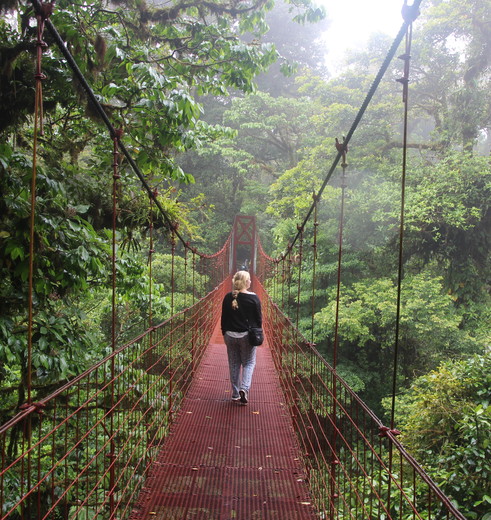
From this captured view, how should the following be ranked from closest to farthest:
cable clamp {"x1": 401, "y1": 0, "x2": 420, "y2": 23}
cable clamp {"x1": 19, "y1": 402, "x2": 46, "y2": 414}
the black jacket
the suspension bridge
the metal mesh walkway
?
cable clamp {"x1": 19, "y1": 402, "x2": 46, "y2": 414} < cable clamp {"x1": 401, "y1": 0, "x2": 420, "y2": 23} < the suspension bridge < the metal mesh walkway < the black jacket

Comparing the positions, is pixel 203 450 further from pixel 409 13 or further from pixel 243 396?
pixel 409 13

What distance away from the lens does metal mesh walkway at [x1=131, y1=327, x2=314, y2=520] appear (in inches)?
57.6

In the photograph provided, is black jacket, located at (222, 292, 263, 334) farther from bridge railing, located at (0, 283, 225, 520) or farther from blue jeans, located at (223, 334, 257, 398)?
bridge railing, located at (0, 283, 225, 520)

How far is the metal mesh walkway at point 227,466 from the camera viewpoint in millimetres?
1464

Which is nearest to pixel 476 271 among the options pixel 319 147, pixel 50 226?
pixel 319 147

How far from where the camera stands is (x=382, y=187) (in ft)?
22.6

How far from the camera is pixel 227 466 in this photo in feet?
5.89

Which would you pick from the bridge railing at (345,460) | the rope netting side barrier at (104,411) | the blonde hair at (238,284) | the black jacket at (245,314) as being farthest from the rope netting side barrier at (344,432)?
the rope netting side barrier at (104,411)

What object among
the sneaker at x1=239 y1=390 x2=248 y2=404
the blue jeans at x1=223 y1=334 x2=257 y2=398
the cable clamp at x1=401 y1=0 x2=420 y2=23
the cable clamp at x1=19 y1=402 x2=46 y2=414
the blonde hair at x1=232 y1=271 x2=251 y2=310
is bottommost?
the sneaker at x1=239 y1=390 x2=248 y2=404

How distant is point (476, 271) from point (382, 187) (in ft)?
6.76

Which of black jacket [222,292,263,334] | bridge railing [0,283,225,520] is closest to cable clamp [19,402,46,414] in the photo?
bridge railing [0,283,225,520]

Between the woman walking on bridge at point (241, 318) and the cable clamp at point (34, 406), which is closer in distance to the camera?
the cable clamp at point (34, 406)

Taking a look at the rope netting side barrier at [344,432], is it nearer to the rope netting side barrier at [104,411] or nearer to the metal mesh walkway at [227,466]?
the metal mesh walkway at [227,466]

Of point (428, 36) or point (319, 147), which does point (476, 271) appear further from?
point (428, 36)
